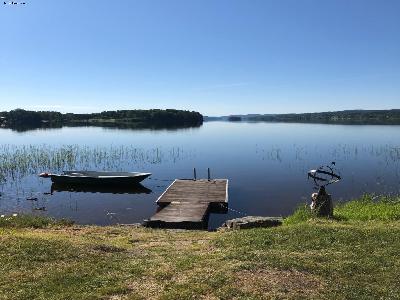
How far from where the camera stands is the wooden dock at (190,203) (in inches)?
826

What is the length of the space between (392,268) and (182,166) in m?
39.7

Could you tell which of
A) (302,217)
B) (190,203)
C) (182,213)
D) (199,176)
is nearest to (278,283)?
(302,217)

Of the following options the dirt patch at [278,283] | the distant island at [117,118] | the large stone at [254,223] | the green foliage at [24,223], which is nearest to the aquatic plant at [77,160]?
the green foliage at [24,223]

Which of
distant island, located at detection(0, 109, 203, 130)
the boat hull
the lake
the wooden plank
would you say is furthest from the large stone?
distant island, located at detection(0, 109, 203, 130)

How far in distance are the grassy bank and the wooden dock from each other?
6.74 meters

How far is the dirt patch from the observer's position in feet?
26.8

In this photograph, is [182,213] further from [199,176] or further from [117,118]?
[117,118]

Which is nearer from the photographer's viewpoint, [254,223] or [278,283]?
[278,283]

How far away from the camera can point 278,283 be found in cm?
868

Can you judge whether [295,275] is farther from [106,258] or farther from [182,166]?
[182,166]

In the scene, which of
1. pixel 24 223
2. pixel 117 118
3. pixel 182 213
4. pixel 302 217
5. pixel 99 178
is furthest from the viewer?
pixel 117 118

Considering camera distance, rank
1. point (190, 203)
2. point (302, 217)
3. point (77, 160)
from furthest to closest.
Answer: point (77, 160) → point (190, 203) → point (302, 217)

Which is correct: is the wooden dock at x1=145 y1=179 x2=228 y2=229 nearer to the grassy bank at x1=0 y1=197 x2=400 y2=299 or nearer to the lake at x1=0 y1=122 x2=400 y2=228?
the lake at x1=0 y1=122 x2=400 y2=228

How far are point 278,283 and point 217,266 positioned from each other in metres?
1.78
